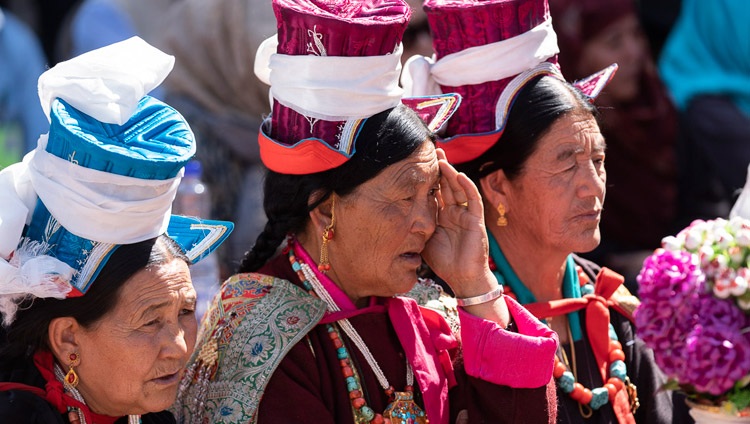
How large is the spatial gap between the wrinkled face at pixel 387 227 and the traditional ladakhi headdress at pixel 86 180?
0.64m

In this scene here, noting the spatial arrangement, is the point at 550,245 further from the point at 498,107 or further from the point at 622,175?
the point at 622,175

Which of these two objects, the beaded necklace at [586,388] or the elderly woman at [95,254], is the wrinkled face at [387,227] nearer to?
the elderly woman at [95,254]

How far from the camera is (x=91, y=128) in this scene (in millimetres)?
3713

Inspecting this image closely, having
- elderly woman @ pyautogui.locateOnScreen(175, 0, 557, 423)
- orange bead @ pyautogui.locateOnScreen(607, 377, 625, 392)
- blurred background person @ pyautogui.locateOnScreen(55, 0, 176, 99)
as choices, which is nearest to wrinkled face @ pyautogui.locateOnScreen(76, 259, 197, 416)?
elderly woman @ pyautogui.locateOnScreen(175, 0, 557, 423)

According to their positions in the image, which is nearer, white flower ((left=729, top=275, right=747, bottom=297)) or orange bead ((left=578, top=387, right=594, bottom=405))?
white flower ((left=729, top=275, right=747, bottom=297))

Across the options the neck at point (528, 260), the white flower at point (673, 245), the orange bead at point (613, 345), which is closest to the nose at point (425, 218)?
the neck at point (528, 260)

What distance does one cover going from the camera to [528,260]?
16.3 feet

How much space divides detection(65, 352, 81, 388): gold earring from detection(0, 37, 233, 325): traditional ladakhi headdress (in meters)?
0.21

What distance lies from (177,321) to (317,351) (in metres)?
0.52

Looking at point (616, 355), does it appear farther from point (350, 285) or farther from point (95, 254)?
point (95, 254)

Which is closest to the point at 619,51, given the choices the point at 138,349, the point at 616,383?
the point at 616,383

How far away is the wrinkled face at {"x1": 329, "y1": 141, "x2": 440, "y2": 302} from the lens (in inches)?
166

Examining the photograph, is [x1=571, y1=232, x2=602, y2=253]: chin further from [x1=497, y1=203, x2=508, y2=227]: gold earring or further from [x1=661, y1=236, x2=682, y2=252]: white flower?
[x1=661, y1=236, x2=682, y2=252]: white flower

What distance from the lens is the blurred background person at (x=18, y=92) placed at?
27.2 ft
